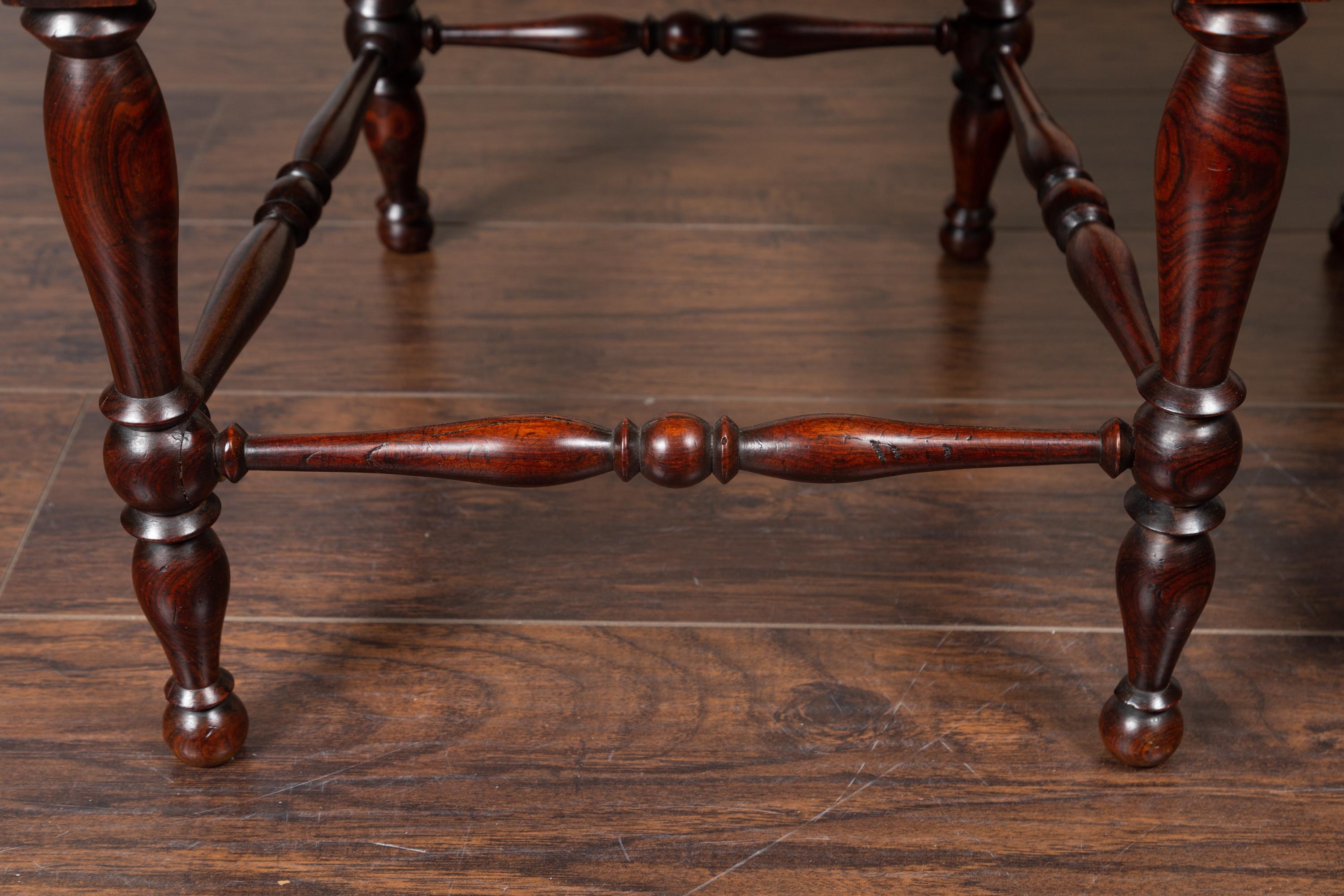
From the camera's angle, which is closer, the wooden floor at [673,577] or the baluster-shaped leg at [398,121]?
the wooden floor at [673,577]

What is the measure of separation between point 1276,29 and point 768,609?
39 centimetres

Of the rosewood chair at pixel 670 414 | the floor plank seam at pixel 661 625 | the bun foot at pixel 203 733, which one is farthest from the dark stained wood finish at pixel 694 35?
the bun foot at pixel 203 733

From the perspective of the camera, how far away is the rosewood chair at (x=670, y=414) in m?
0.54

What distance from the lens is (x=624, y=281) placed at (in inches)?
42.4

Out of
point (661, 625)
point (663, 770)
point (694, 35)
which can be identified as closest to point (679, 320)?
point (694, 35)

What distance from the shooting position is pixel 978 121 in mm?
1025

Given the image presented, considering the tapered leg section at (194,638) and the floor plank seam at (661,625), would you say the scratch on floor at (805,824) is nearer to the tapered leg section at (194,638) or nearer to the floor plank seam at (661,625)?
the floor plank seam at (661,625)

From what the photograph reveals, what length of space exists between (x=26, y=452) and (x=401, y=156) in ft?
1.12

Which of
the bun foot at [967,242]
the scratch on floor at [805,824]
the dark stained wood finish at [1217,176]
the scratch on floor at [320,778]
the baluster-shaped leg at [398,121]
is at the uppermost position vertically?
the dark stained wood finish at [1217,176]

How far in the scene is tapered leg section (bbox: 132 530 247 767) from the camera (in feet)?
2.08

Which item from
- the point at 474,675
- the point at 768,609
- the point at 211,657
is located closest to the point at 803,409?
the point at 768,609

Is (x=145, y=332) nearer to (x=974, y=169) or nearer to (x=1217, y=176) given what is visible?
(x=1217, y=176)

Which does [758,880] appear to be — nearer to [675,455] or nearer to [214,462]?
[675,455]

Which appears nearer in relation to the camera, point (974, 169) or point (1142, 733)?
point (1142, 733)
